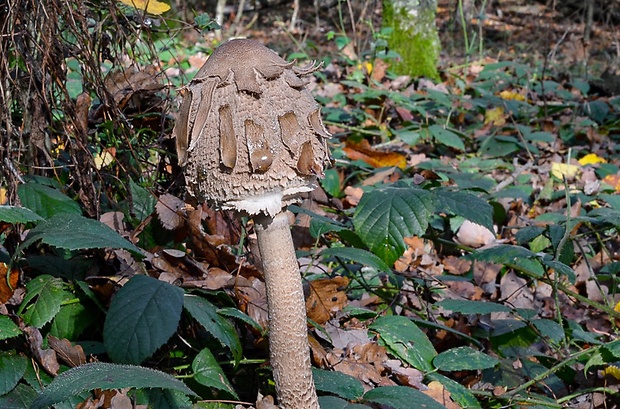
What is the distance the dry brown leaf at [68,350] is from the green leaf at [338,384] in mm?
783

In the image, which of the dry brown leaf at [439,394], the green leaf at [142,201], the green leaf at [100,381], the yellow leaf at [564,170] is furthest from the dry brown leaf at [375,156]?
the green leaf at [100,381]

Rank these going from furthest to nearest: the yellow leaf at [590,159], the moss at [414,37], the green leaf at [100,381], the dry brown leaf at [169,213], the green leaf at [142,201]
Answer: the moss at [414,37] < the yellow leaf at [590,159] < the green leaf at [142,201] < the dry brown leaf at [169,213] < the green leaf at [100,381]

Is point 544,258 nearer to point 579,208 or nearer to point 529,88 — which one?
point 579,208

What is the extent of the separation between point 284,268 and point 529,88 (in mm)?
5659

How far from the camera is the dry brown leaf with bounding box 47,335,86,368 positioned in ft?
6.81

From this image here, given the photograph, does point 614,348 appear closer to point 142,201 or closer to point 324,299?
point 324,299

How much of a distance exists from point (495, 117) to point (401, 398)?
14.0 ft

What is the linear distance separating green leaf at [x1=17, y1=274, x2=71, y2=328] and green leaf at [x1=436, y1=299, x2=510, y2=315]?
1494mm

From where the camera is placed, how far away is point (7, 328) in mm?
2008

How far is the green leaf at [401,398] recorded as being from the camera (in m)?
1.99

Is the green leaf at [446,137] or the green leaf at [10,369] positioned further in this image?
the green leaf at [446,137]

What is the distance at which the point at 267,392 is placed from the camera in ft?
7.30

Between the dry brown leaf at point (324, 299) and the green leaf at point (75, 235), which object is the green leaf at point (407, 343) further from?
the green leaf at point (75, 235)

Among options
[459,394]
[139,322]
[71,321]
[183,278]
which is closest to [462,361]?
[459,394]
